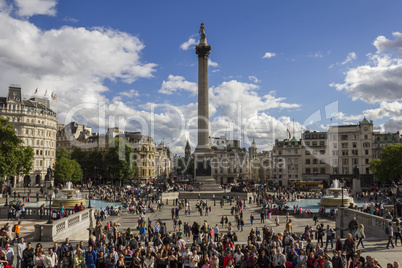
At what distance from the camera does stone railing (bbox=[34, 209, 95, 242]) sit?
61.9ft

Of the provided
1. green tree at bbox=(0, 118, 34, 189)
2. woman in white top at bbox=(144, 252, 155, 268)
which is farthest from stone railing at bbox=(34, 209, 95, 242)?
green tree at bbox=(0, 118, 34, 189)

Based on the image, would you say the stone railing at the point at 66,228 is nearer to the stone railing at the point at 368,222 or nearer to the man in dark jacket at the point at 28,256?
the man in dark jacket at the point at 28,256

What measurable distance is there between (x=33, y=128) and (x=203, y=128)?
142 ft

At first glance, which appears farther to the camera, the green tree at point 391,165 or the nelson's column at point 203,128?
the green tree at point 391,165

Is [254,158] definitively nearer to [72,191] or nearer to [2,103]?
[2,103]

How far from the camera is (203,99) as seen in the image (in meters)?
63.4

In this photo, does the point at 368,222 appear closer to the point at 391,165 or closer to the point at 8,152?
the point at 391,165

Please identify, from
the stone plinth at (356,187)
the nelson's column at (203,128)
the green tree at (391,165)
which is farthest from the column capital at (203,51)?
the green tree at (391,165)

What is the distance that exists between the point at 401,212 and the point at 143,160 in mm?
90617

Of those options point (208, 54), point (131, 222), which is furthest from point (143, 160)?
point (131, 222)

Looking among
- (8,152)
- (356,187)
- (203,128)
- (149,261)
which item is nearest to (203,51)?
(203,128)

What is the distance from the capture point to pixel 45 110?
3219 inches

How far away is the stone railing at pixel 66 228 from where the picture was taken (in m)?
18.9

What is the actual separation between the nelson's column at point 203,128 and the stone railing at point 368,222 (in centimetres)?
3374
